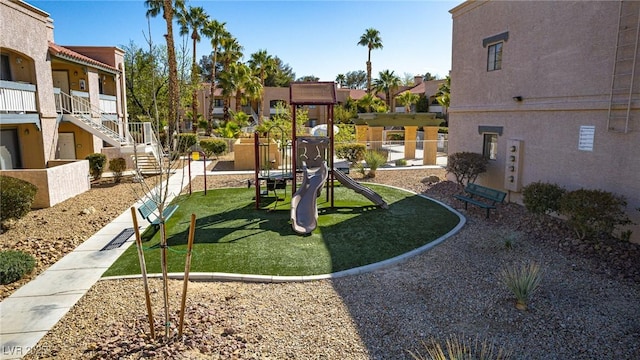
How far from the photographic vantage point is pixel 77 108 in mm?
21750

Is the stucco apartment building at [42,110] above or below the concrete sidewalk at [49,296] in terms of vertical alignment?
above

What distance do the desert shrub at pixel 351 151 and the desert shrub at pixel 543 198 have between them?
13.5 m

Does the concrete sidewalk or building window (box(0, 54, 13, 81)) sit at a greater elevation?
building window (box(0, 54, 13, 81))

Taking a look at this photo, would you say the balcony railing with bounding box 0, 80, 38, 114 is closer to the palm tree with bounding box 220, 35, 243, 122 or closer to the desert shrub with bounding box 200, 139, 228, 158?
the desert shrub with bounding box 200, 139, 228, 158

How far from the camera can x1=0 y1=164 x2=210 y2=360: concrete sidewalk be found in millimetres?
5832

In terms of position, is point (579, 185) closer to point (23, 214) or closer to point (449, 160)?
point (449, 160)

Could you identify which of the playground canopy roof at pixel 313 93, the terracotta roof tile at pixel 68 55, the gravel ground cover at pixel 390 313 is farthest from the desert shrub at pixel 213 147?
the gravel ground cover at pixel 390 313

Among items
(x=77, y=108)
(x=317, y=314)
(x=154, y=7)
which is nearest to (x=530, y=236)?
(x=317, y=314)

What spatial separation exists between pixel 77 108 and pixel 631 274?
80.4 feet

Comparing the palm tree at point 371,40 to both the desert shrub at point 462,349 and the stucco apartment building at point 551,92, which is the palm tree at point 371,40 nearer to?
the stucco apartment building at point 551,92

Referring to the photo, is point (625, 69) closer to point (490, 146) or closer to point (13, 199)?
point (490, 146)

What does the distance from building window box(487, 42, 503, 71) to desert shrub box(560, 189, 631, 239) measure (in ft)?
22.1

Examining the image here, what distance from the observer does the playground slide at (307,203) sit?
439 inches

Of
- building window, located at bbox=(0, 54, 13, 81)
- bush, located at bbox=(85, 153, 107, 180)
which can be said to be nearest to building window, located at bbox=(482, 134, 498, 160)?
bush, located at bbox=(85, 153, 107, 180)
